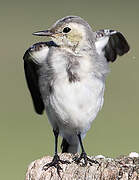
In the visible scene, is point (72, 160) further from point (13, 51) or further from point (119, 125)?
point (13, 51)

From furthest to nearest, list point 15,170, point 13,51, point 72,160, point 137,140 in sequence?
point 13,51 < point 137,140 < point 15,170 < point 72,160

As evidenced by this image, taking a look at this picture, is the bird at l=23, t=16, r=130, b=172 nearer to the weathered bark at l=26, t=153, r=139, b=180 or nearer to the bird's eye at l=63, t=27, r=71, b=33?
the bird's eye at l=63, t=27, r=71, b=33

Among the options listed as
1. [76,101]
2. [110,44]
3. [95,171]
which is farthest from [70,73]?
[95,171]

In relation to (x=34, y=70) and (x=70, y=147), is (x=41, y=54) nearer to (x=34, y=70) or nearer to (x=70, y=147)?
(x=34, y=70)

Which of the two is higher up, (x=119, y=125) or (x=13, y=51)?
(x=13, y=51)

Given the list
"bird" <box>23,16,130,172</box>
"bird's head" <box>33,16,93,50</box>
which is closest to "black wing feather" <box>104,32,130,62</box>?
"bird" <box>23,16,130,172</box>

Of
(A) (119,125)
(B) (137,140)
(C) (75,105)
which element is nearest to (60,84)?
(C) (75,105)

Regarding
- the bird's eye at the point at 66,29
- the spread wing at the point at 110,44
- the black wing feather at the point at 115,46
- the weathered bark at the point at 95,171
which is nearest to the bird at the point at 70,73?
the bird's eye at the point at 66,29

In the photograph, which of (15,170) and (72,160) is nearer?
(72,160)
